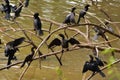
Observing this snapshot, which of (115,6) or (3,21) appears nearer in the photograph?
(3,21)

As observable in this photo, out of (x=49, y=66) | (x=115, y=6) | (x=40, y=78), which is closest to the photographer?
(x=40, y=78)

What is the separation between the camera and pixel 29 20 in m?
7.18

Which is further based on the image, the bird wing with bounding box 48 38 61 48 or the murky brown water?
the murky brown water

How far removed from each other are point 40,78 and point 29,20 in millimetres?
2534

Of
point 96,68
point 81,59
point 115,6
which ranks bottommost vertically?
point 115,6

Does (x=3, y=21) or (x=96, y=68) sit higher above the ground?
(x=96, y=68)

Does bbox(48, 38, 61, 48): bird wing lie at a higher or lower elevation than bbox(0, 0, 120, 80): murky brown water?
higher

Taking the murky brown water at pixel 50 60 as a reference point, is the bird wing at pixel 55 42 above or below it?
above

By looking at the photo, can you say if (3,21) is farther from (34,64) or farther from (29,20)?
(34,64)

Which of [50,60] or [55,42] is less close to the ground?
[55,42]

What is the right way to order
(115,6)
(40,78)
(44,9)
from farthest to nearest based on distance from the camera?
1. (115,6)
2. (44,9)
3. (40,78)

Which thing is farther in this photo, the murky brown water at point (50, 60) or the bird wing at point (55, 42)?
the murky brown water at point (50, 60)

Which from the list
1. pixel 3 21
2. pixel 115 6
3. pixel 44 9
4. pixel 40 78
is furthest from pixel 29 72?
pixel 115 6

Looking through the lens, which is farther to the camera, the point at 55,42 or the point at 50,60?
the point at 50,60
